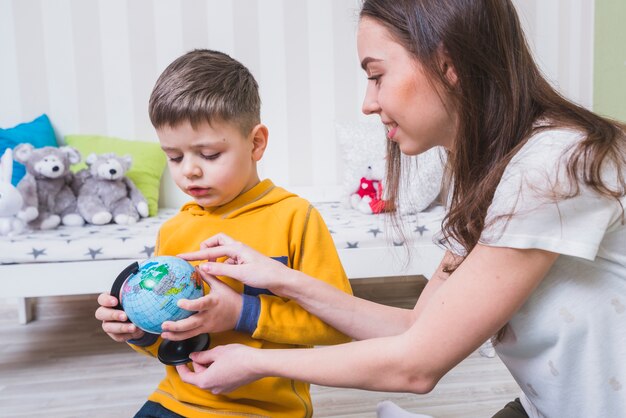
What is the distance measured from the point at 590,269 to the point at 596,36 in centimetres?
290

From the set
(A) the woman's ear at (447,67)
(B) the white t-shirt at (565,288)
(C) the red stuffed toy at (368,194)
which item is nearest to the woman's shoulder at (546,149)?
(B) the white t-shirt at (565,288)

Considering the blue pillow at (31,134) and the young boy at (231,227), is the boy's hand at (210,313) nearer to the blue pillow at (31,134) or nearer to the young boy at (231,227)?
the young boy at (231,227)

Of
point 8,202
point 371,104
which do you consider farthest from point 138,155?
point 371,104

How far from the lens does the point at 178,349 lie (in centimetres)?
90

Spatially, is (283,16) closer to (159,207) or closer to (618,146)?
(159,207)

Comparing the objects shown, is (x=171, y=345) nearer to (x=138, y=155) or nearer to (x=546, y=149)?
(x=546, y=149)

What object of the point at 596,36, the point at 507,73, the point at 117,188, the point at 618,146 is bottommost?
the point at 117,188

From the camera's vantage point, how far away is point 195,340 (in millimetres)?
923

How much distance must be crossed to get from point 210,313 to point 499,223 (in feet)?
1.49

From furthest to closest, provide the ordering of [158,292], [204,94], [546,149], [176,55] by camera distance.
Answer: [176,55]
[204,94]
[158,292]
[546,149]

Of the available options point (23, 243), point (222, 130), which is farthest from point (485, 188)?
point (23, 243)

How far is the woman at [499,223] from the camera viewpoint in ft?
2.33

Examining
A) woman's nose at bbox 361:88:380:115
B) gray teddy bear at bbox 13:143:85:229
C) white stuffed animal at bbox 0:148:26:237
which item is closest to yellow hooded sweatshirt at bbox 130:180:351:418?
woman's nose at bbox 361:88:380:115

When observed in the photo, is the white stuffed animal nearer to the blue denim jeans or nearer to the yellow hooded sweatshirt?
the yellow hooded sweatshirt
